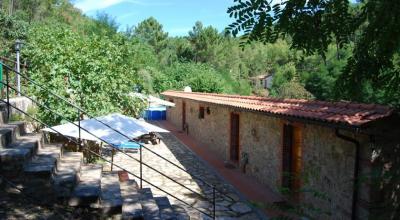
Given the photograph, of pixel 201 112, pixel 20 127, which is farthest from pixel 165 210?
pixel 201 112

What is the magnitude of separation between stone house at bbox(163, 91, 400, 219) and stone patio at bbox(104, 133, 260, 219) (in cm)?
120

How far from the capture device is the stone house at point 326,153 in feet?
19.0

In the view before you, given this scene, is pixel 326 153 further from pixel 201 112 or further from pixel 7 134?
pixel 201 112

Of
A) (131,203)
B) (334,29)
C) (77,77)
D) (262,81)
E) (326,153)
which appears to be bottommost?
(131,203)

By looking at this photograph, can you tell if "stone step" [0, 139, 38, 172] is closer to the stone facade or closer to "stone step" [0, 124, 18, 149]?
"stone step" [0, 124, 18, 149]

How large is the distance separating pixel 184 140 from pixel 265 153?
912cm

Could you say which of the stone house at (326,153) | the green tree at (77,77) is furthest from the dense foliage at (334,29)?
the green tree at (77,77)

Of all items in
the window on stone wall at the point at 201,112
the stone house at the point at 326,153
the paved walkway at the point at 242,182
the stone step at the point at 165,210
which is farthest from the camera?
the window on stone wall at the point at 201,112

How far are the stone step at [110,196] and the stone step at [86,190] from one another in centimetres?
15

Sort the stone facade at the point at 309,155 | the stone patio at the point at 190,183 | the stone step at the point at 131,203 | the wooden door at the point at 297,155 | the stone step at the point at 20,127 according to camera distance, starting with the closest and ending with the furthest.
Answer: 1. the stone step at the point at 131,203
2. the stone step at the point at 20,127
3. the stone facade at the point at 309,155
4. the stone patio at the point at 190,183
5. the wooden door at the point at 297,155

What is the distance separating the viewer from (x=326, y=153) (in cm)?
→ 742

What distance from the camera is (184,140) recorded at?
1917 centimetres

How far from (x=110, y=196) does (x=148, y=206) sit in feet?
2.05

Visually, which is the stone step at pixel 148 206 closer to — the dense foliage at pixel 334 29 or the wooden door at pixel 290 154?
the dense foliage at pixel 334 29
